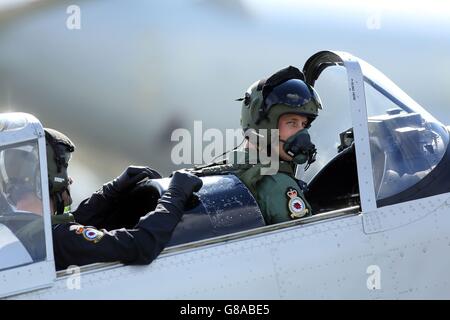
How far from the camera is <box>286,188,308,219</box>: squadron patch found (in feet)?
9.05

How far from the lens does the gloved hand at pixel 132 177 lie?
3320mm

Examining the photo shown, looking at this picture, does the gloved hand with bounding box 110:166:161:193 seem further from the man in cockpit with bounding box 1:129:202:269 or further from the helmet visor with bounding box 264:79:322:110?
the helmet visor with bounding box 264:79:322:110

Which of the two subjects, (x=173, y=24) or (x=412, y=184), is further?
(x=173, y=24)

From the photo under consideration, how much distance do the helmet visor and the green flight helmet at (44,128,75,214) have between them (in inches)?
37.2

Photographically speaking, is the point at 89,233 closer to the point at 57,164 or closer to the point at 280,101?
the point at 57,164

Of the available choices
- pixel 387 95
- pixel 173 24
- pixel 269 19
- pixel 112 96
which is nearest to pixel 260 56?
pixel 269 19

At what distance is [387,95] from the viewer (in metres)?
3.18

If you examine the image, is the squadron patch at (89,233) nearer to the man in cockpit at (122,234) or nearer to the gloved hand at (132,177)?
the man in cockpit at (122,234)

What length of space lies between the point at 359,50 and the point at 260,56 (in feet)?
4.47

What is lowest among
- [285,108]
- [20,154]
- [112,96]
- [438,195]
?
[438,195]

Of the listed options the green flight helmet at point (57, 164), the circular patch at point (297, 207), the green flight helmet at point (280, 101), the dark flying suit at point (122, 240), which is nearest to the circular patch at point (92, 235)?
the dark flying suit at point (122, 240)

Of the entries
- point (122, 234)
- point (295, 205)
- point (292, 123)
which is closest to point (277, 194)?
point (295, 205)

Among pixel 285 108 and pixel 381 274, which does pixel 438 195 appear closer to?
pixel 381 274

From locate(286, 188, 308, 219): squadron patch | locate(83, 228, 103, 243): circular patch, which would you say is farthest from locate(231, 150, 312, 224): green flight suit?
locate(83, 228, 103, 243): circular patch
